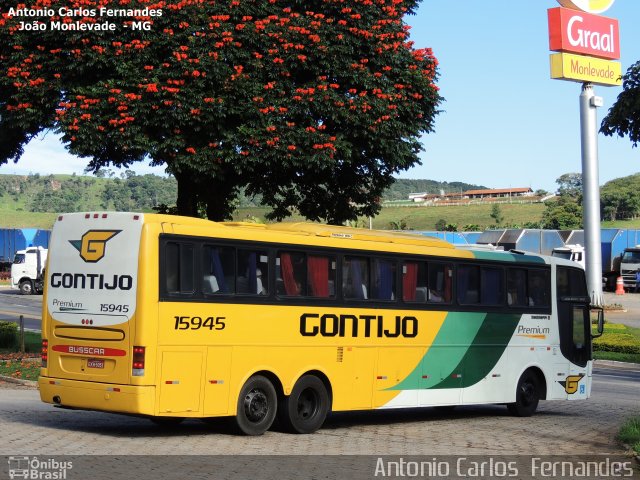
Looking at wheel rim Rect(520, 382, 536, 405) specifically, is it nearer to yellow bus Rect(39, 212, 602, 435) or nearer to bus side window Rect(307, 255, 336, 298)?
yellow bus Rect(39, 212, 602, 435)

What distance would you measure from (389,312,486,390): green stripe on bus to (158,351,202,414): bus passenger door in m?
4.57

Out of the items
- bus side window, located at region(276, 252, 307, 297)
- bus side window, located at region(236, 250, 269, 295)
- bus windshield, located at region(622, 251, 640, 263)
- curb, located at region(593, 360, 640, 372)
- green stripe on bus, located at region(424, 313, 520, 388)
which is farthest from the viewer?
bus windshield, located at region(622, 251, 640, 263)

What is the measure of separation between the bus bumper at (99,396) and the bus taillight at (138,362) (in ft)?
0.60

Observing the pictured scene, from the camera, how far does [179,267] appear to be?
14.4 metres

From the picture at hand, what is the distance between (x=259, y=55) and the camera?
23859 mm

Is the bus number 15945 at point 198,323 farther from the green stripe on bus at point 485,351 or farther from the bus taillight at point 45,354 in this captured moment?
the green stripe on bus at point 485,351

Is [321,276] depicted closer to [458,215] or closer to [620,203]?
[620,203]

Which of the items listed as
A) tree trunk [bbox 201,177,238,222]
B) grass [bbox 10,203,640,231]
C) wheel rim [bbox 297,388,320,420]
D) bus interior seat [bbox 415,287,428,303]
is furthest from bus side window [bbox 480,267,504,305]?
grass [bbox 10,203,640,231]

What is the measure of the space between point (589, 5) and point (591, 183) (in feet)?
27.7

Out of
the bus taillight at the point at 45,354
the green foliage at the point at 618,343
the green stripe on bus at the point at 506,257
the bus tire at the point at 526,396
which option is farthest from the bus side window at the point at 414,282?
the green foliage at the point at 618,343

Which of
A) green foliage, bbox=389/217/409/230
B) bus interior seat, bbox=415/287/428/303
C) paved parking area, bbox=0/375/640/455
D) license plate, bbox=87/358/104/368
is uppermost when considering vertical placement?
green foliage, bbox=389/217/409/230

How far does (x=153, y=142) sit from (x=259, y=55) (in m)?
3.14

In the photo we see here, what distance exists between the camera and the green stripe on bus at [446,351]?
1814cm

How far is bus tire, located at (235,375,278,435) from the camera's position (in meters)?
14.9
